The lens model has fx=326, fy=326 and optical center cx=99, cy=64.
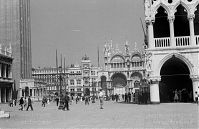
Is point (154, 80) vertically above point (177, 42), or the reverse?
point (177, 42)

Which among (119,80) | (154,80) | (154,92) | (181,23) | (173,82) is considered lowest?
(154,92)

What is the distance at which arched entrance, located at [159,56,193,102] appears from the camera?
3416cm

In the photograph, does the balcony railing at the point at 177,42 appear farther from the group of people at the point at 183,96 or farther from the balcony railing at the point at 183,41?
the group of people at the point at 183,96

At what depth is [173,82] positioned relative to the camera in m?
36.4

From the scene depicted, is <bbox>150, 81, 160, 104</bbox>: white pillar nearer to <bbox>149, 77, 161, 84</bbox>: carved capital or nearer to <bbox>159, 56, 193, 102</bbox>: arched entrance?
<bbox>149, 77, 161, 84</bbox>: carved capital

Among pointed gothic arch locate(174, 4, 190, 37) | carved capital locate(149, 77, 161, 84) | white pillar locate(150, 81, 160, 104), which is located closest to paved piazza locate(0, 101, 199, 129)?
white pillar locate(150, 81, 160, 104)

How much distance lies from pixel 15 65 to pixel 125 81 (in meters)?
33.2

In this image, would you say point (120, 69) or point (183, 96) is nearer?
point (183, 96)

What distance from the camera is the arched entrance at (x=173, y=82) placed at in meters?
34.2

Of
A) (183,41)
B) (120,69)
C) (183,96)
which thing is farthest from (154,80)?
(120,69)

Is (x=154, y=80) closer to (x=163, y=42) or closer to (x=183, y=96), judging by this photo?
(x=163, y=42)


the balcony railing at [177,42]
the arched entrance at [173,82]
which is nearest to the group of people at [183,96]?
the arched entrance at [173,82]

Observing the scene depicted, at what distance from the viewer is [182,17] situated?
1323 inches

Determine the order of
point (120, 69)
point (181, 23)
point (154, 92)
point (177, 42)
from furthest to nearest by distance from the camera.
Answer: point (120, 69) < point (181, 23) < point (177, 42) < point (154, 92)
